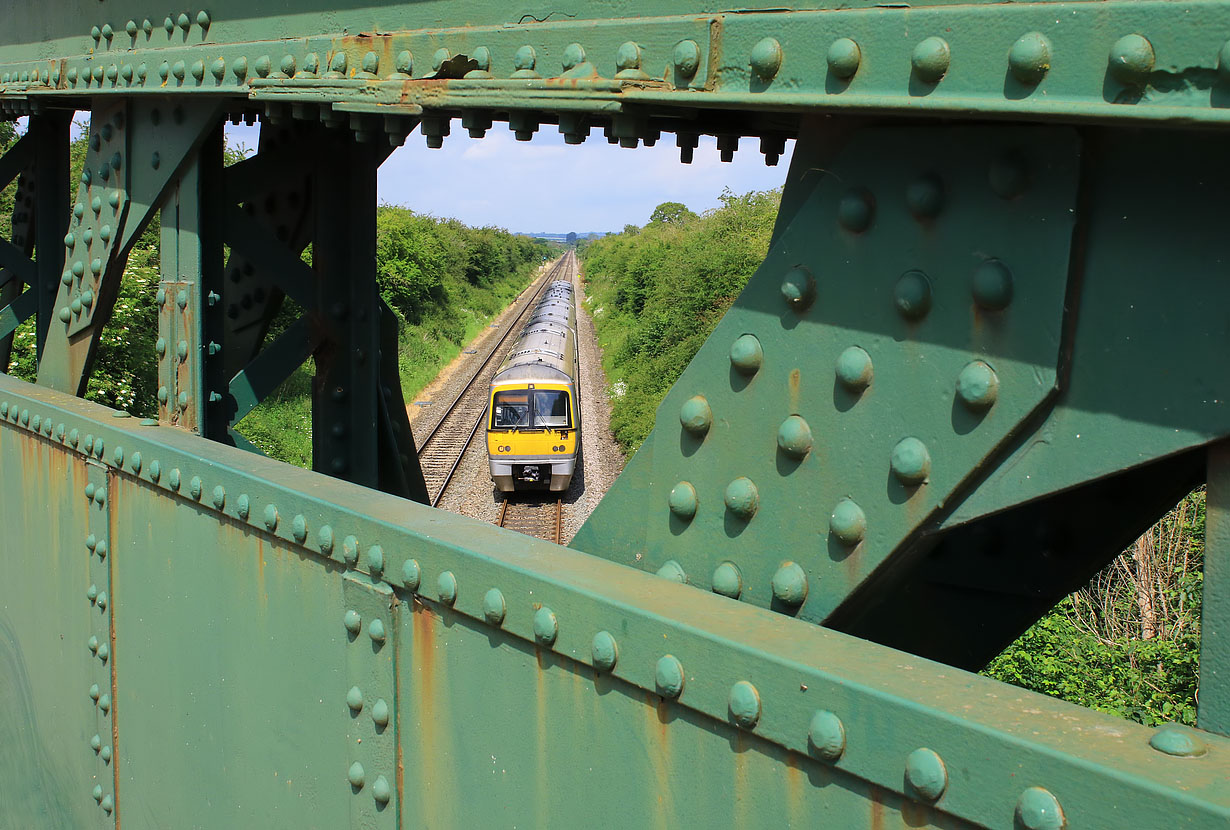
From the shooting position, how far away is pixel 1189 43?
1.15 metres

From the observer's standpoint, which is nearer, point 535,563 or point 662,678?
point 662,678

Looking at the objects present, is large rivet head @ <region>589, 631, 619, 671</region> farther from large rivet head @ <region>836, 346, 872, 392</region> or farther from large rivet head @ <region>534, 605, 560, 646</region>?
large rivet head @ <region>836, 346, 872, 392</region>

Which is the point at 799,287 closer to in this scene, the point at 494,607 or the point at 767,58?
the point at 767,58

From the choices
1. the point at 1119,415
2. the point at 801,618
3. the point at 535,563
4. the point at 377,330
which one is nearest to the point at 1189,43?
the point at 1119,415

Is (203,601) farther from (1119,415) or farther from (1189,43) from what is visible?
(1189,43)

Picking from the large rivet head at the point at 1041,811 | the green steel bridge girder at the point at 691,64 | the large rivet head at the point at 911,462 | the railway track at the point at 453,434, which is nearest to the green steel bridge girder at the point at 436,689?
the large rivet head at the point at 1041,811

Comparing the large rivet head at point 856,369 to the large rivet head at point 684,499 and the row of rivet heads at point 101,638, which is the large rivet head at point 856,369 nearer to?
the large rivet head at point 684,499

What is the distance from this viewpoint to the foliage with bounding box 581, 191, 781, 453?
79.8 ft

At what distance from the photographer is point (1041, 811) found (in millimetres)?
1162

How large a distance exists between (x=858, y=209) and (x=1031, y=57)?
1.13 feet

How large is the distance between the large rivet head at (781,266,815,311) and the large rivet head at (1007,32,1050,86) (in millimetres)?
441

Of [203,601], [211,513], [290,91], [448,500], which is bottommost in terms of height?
[448,500]

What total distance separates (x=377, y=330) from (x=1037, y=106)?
3.21m

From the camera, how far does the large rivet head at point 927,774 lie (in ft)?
4.14
